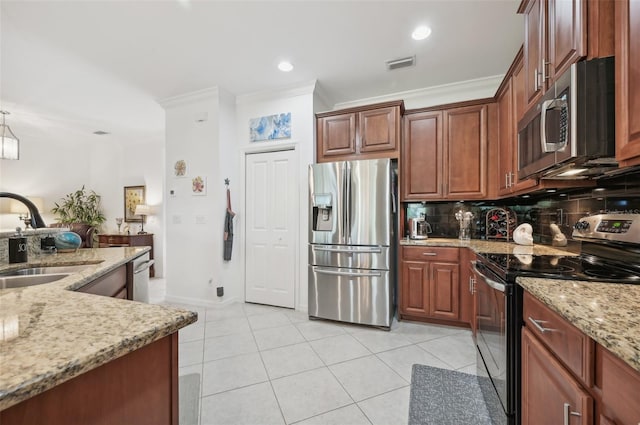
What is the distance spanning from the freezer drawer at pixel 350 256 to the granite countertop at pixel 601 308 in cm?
157

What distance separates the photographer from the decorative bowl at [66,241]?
1.84 metres

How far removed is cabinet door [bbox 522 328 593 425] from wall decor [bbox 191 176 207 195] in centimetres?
339

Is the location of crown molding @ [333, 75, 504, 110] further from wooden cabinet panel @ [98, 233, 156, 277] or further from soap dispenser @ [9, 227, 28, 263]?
wooden cabinet panel @ [98, 233, 156, 277]

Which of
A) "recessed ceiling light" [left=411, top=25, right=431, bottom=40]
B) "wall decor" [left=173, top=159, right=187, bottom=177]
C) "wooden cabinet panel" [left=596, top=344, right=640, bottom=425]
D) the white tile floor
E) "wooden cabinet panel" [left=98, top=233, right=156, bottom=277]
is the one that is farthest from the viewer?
"wooden cabinet panel" [left=98, top=233, right=156, bottom=277]

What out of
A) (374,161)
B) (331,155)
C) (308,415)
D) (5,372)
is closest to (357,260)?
(374,161)

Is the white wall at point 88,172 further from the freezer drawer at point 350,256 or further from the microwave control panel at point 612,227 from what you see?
the microwave control panel at point 612,227

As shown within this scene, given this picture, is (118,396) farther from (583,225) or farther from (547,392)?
(583,225)

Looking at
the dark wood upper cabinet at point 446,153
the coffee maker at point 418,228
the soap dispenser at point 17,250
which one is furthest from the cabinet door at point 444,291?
the soap dispenser at point 17,250

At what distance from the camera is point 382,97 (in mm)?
3629

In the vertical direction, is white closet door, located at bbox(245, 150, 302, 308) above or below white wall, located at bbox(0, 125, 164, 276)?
below

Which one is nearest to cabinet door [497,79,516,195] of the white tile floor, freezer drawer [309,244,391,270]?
freezer drawer [309,244,391,270]

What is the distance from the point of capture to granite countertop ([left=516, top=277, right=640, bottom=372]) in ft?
2.08

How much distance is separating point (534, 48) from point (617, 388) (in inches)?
69.6

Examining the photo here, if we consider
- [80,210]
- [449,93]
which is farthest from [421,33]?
[80,210]
